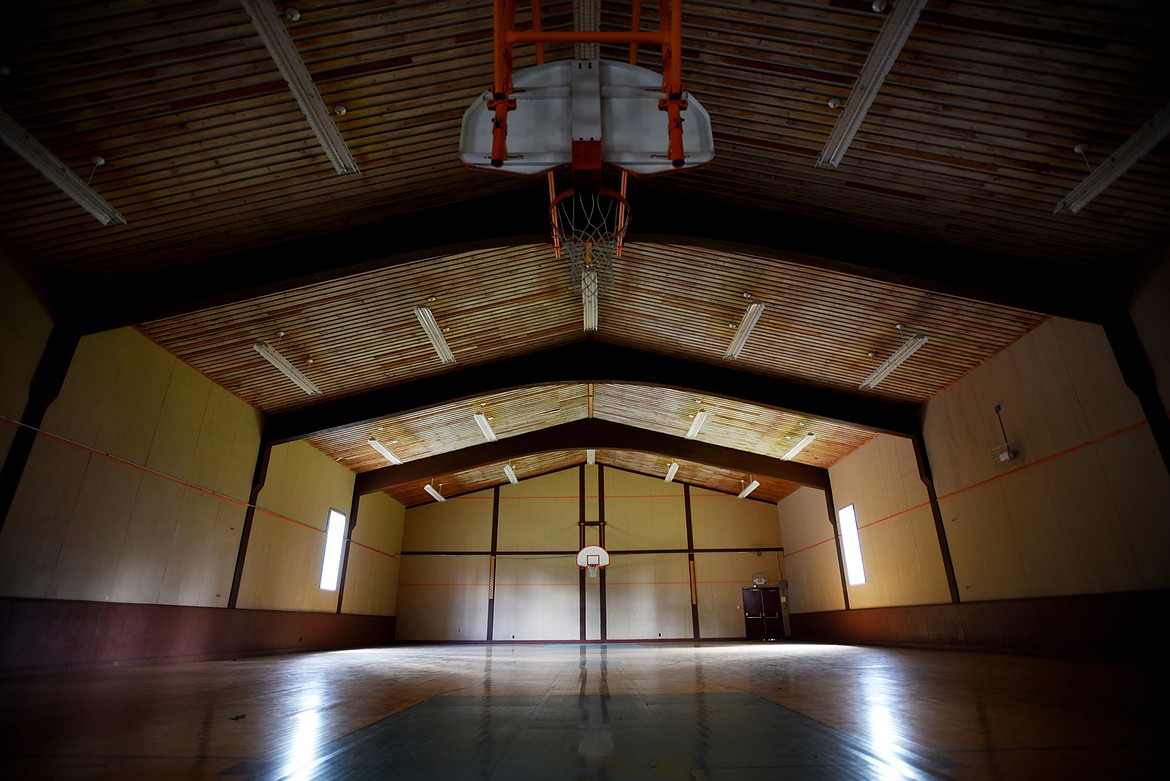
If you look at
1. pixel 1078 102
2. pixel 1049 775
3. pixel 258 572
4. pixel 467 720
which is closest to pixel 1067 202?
pixel 1078 102

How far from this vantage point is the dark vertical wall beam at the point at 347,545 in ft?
46.7

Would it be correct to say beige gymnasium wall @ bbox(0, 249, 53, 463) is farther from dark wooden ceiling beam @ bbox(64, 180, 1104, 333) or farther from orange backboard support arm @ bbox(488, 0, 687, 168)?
orange backboard support arm @ bbox(488, 0, 687, 168)

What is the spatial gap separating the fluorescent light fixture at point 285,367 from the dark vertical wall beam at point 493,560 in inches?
377

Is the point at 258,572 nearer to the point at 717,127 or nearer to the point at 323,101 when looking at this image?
the point at 323,101

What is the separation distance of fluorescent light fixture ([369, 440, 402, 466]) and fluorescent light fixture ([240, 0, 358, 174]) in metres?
8.54

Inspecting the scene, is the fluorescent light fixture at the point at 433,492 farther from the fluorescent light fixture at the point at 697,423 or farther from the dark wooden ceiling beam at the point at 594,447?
the fluorescent light fixture at the point at 697,423

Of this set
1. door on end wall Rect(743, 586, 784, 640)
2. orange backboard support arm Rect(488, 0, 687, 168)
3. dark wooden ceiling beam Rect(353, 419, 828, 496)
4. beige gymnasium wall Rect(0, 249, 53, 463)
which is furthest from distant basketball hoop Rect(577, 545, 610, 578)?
orange backboard support arm Rect(488, 0, 687, 168)

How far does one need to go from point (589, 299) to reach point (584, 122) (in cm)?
488

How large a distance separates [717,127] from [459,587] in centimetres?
1647

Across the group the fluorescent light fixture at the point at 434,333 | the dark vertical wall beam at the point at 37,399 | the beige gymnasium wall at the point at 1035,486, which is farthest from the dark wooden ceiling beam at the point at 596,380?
the dark vertical wall beam at the point at 37,399

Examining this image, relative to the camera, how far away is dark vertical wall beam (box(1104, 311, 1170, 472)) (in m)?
6.13

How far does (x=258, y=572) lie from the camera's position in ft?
35.2

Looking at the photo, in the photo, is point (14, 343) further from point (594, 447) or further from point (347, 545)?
point (594, 447)

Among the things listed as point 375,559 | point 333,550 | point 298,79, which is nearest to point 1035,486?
point 298,79
